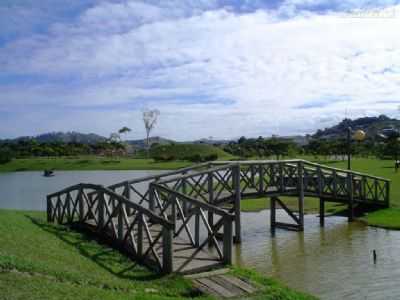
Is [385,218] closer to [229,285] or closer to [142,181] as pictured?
[142,181]

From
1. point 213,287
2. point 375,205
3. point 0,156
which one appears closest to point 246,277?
point 213,287

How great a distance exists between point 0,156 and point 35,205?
72.0 metres

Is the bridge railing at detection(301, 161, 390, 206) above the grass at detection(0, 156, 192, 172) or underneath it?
above

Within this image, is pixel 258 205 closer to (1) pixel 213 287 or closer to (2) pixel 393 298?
(2) pixel 393 298

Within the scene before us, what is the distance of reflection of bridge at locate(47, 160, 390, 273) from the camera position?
1180 centimetres

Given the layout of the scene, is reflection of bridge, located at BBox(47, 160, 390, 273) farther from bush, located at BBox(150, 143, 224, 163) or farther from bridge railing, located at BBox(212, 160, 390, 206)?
bush, located at BBox(150, 143, 224, 163)

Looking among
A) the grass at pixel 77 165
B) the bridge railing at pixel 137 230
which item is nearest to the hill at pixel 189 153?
the grass at pixel 77 165

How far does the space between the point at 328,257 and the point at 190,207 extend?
19.9 feet

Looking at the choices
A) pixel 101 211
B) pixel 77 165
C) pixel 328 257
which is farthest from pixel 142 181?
pixel 77 165

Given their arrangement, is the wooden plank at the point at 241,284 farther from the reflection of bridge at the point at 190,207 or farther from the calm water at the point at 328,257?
the calm water at the point at 328,257

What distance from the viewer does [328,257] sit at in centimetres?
1639

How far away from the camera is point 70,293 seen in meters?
8.09

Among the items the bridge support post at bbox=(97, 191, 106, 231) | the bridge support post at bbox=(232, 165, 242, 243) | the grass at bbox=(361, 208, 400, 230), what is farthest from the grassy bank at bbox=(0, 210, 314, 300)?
the grass at bbox=(361, 208, 400, 230)

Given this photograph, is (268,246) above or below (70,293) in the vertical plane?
below
